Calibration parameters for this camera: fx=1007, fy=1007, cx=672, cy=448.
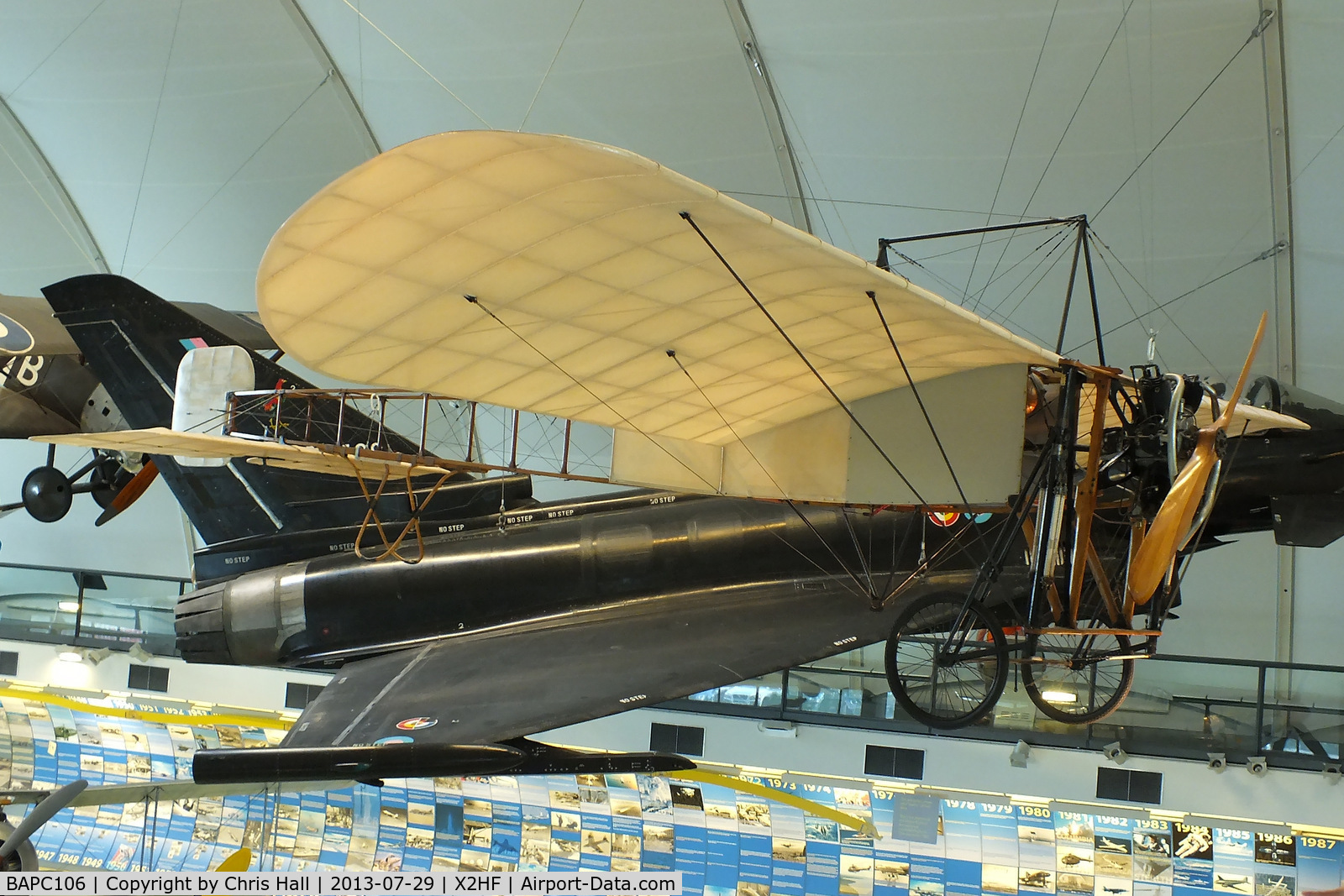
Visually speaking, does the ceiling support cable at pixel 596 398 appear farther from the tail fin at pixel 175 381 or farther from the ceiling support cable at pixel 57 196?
the ceiling support cable at pixel 57 196

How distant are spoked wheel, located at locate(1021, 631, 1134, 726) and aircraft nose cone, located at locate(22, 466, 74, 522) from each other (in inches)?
425

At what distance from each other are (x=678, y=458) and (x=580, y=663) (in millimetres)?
1961

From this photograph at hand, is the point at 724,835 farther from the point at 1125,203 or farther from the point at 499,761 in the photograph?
the point at 1125,203

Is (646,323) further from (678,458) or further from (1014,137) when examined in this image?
(1014,137)

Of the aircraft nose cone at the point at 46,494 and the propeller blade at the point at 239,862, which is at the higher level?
the aircraft nose cone at the point at 46,494

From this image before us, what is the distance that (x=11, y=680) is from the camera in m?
12.1

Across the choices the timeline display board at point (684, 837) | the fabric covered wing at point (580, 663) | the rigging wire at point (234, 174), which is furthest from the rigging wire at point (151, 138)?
the fabric covered wing at point (580, 663)

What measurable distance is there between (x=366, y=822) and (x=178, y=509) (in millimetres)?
9739

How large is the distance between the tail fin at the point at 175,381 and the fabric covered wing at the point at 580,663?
1679mm

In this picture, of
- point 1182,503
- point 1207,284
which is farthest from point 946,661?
point 1207,284

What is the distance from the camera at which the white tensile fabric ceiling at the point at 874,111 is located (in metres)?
10.1

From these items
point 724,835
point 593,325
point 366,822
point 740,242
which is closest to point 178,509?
point 366,822

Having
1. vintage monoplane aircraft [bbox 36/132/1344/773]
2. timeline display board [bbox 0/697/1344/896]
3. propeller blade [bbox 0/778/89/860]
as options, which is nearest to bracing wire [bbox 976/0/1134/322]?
vintage monoplane aircraft [bbox 36/132/1344/773]

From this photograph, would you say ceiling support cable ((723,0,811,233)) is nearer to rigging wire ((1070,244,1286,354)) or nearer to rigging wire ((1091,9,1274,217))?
rigging wire ((1091,9,1274,217))
